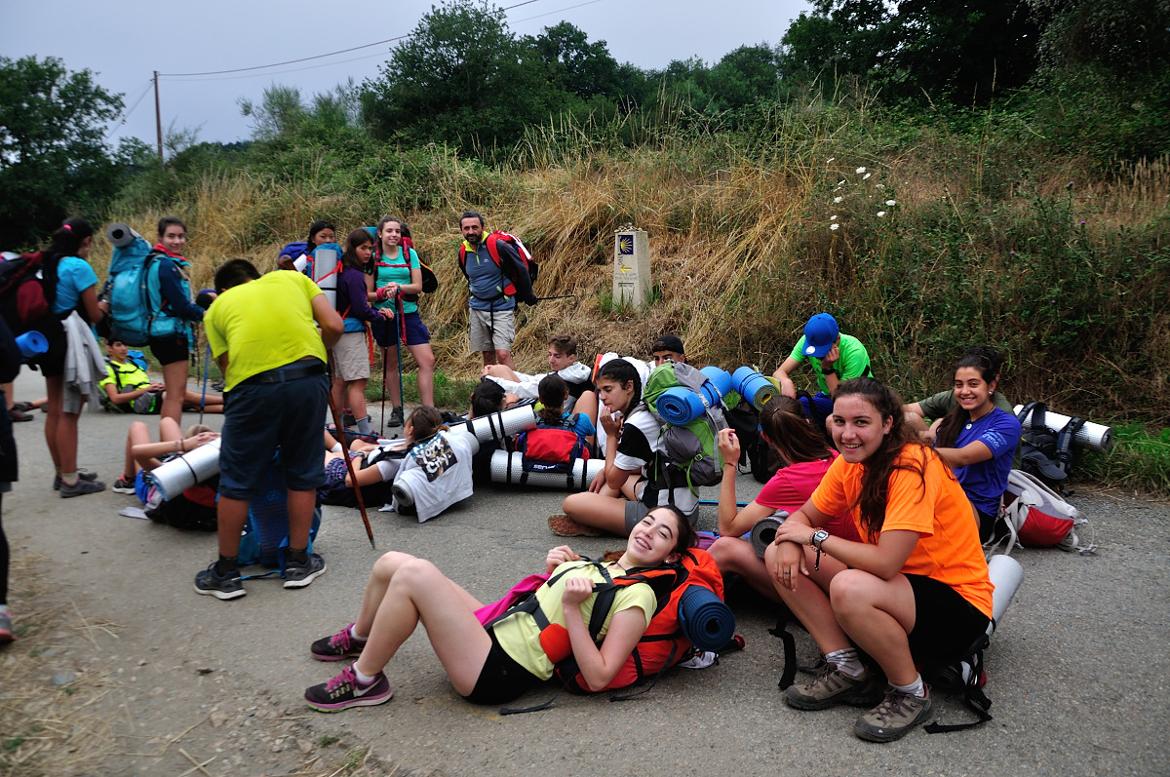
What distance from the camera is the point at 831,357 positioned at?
19.7 ft

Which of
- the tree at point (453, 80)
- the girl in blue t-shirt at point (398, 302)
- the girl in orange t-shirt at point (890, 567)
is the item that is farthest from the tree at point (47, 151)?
the girl in orange t-shirt at point (890, 567)

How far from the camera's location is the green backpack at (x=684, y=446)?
4.48m

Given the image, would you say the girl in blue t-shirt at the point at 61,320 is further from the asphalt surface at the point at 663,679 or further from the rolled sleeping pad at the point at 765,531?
the rolled sleeping pad at the point at 765,531

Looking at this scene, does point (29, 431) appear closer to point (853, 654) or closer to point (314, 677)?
point (314, 677)

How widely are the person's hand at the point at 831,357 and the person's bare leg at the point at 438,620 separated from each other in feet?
11.8

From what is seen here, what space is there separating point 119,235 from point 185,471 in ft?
6.71

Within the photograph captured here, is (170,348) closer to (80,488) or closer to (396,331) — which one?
(80,488)

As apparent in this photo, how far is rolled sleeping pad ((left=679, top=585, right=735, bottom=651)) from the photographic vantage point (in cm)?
324

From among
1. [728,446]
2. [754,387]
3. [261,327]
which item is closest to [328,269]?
[261,327]

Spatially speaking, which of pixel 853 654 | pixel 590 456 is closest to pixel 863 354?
pixel 590 456

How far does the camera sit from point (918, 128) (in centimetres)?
1060

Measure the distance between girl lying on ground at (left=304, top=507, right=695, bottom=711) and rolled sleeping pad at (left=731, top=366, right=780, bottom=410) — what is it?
262 cm

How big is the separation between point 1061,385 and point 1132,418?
550 mm

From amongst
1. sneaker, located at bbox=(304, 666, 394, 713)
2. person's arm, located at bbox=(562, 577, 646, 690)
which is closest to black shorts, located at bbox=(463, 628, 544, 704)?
person's arm, located at bbox=(562, 577, 646, 690)
